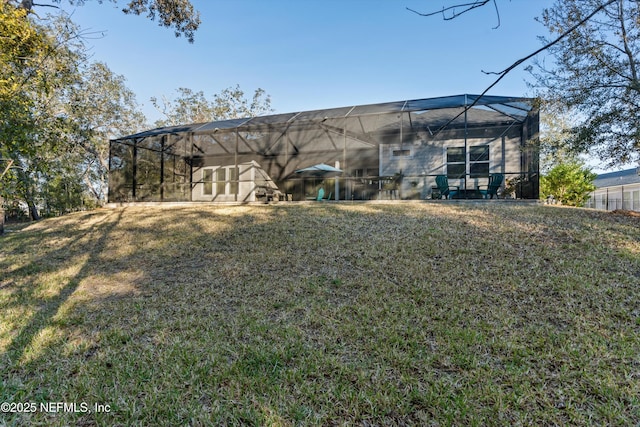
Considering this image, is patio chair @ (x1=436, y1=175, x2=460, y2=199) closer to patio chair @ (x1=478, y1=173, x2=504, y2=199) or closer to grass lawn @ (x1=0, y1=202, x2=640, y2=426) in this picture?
patio chair @ (x1=478, y1=173, x2=504, y2=199)

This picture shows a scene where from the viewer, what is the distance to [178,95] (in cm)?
2305

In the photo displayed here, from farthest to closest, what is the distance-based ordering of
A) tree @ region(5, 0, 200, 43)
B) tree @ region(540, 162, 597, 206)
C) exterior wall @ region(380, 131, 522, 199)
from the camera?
exterior wall @ region(380, 131, 522, 199) < tree @ region(540, 162, 597, 206) < tree @ region(5, 0, 200, 43)

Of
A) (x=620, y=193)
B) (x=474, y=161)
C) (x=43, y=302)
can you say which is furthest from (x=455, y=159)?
(x=620, y=193)

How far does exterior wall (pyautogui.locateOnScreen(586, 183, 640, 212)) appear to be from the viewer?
17.4 meters

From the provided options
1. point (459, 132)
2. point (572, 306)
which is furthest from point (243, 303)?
point (459, 132)

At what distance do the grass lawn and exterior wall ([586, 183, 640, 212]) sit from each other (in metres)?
16.5

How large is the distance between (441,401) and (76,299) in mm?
4139

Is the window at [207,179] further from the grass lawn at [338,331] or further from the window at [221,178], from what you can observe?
the grass lawn at [338,331]

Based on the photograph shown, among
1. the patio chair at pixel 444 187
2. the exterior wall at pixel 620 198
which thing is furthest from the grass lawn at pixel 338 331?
the exterior wall at pixel 620 198

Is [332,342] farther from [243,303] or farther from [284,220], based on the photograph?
[284,220]

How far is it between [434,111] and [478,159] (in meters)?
3.07

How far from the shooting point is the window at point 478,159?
1198cm

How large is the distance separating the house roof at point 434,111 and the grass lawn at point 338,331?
5067 millimetres

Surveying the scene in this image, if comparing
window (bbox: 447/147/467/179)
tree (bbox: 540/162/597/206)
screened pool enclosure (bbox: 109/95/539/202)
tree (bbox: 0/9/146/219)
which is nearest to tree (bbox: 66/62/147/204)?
tree (bbox: 0/9/146/219)
